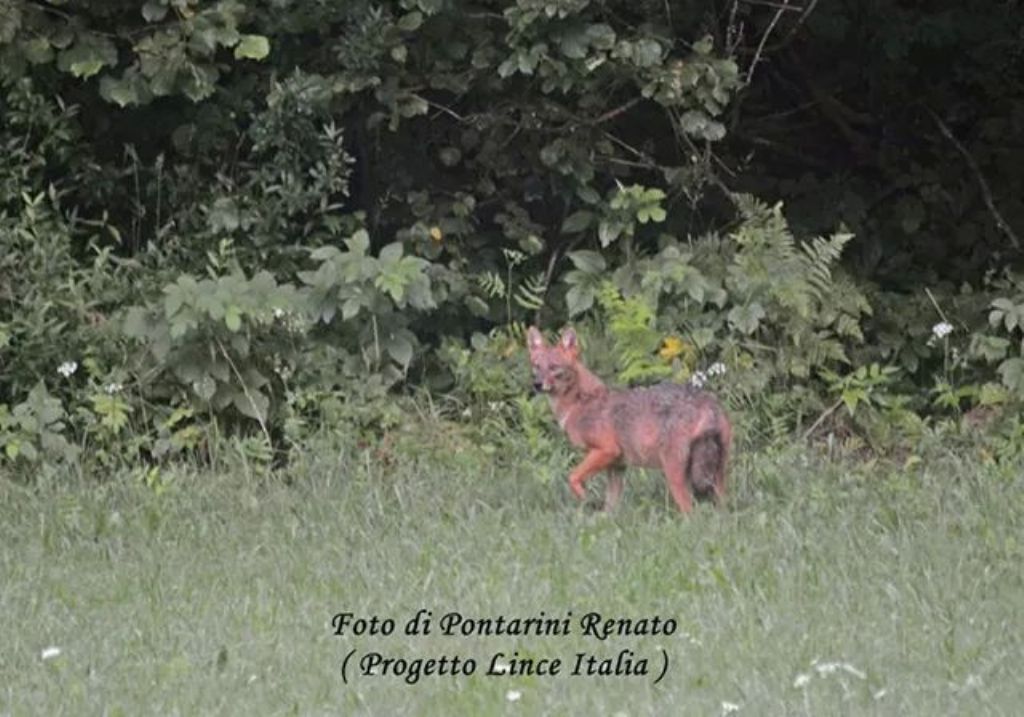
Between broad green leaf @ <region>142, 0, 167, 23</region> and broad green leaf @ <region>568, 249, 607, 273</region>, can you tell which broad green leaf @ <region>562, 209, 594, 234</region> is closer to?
broad green leaf @ <region>568, 249, 607, 273</region>

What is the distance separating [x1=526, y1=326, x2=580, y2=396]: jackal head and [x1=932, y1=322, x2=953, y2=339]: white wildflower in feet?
9.73

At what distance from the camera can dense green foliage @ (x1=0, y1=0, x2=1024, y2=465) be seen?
38.2ft

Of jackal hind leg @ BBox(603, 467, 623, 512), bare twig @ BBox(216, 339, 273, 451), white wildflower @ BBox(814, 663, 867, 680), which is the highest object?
white wildflower @ BBox(814, 663, 867, 680)

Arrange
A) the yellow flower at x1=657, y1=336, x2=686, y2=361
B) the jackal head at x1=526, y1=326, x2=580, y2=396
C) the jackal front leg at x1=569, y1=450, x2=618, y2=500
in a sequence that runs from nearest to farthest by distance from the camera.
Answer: the jackal front leg at x1=569, y1=450, x2=618, y2=500 → the jackal head at x1=526, y1=326, x2=580, y2=396 → the yellow flower at x1=657, y1=336, x2=686, y2=361

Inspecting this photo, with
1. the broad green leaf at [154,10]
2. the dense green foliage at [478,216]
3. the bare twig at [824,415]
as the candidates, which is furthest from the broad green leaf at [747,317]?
the broad green leaf at [154,10]

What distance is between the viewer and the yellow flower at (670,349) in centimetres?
1174

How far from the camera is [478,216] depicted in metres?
13.1

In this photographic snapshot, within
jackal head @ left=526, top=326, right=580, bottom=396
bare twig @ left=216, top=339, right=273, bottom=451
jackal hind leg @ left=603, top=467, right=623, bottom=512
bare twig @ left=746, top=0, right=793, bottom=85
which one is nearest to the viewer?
jackal hind leg @ left=603, top=467, right=623, bottom=512

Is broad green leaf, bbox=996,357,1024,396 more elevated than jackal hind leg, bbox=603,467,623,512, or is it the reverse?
jackal hind leg, bbox=603,467,623,512

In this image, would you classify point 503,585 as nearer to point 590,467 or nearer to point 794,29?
point 590,467

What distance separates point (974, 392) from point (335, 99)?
3935mm

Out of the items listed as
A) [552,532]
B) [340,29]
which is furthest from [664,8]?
[552,532]

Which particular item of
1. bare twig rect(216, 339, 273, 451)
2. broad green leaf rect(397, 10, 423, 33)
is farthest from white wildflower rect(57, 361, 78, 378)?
broad green leaf rect(397, 10, 423, 33)

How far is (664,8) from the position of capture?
1261 centimetres
